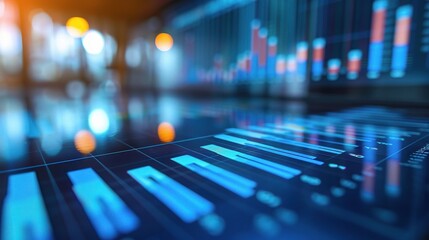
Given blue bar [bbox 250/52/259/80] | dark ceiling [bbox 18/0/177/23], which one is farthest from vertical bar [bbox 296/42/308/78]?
dark ceiling [bbox 18/0/177/23]

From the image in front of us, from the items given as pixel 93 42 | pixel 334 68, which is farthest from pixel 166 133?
pixel 93 42

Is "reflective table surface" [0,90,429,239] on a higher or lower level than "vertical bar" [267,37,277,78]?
lower

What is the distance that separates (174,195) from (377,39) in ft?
5.56

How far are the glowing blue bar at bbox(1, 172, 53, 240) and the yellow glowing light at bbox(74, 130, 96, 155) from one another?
0.74ft

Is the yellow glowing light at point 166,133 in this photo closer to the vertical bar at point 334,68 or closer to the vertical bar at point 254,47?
the vertical bar at point 334,68

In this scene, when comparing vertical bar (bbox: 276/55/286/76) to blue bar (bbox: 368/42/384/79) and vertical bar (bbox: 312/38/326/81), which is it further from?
blue bar (bbox: 368/42/384/79)

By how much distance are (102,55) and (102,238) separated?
20.3 feet

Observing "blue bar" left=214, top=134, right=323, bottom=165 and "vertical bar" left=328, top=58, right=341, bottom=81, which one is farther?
"vertical bar" left=328, top=58, right=341, bottom=81

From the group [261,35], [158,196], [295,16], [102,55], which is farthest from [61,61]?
[158,196]

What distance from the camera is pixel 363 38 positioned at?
160 cm

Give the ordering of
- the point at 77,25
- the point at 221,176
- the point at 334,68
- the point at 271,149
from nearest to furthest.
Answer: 1. the point at 221,176
2. the point at 271,149
3. the point at 334,68
4. the point at 77,25

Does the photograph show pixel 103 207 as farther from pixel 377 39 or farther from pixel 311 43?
pixel 311 43

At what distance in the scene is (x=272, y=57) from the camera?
2178mm

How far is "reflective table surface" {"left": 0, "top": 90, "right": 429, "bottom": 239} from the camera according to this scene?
0.31 metres
